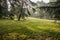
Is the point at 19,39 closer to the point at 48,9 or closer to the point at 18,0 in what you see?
the point at 18,0

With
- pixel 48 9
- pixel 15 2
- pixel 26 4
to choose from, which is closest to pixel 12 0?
pixel 15 2

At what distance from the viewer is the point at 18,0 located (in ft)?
29.7

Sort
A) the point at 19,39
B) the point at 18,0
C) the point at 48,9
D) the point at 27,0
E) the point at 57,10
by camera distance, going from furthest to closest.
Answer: the point at 57,10, the point at 48,9, the point at 27,0, the point at 18,0, the point at 19,39

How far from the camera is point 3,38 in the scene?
279 inches

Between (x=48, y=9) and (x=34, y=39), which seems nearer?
(x=34, y=39)

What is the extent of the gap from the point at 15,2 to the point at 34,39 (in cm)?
340

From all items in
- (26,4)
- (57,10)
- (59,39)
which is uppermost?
(26,4)

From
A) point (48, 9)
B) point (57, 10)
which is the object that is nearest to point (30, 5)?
point (48, 9)

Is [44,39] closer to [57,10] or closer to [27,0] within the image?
[27,0]

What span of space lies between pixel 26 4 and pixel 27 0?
32 centimetres

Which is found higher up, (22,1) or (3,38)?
(22,1)

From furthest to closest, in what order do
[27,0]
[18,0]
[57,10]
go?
[57,10]
[27,0]
[18,0]

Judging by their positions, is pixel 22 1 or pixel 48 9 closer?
pixel 22 1

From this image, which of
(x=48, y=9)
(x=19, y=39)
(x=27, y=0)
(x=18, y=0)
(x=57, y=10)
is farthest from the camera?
(x=57, y=10)
